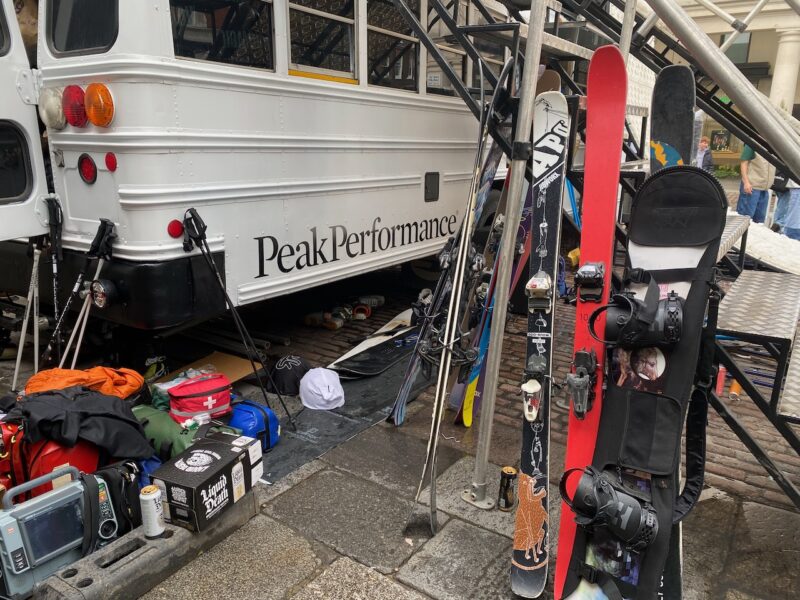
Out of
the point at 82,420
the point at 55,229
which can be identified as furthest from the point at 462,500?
the point at 55,229

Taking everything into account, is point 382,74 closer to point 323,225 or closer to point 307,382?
point 323,225

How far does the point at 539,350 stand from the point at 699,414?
0.65 metres

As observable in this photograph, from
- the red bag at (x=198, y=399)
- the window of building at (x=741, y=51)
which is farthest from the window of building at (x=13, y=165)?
the window of building at (x=741, y=51)

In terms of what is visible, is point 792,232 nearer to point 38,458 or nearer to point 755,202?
point 755,202

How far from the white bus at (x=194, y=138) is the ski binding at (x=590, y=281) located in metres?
2.20

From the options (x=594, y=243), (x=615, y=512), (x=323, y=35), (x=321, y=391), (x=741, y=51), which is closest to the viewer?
(x=615, y=512)

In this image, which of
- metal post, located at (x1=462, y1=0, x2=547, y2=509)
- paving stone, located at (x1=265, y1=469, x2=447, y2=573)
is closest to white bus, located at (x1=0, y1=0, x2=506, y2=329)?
paving stone, located at (x1=265, y1=469, x2=447, y2=573)

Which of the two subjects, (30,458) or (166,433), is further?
(166,433)

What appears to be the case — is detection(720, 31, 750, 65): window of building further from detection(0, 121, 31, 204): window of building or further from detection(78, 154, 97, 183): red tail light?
detection(0, 121, 31, 204): window of building

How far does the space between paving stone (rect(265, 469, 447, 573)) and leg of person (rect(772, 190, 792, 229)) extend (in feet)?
26.0

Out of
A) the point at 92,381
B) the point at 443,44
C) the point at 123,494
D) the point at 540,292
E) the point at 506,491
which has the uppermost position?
the point at 443,44

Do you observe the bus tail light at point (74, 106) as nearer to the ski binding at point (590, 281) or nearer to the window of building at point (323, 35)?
the window of building at point (323, 35)

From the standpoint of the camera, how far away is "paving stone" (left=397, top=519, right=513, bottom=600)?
248cm

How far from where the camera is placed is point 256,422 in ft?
11.3
